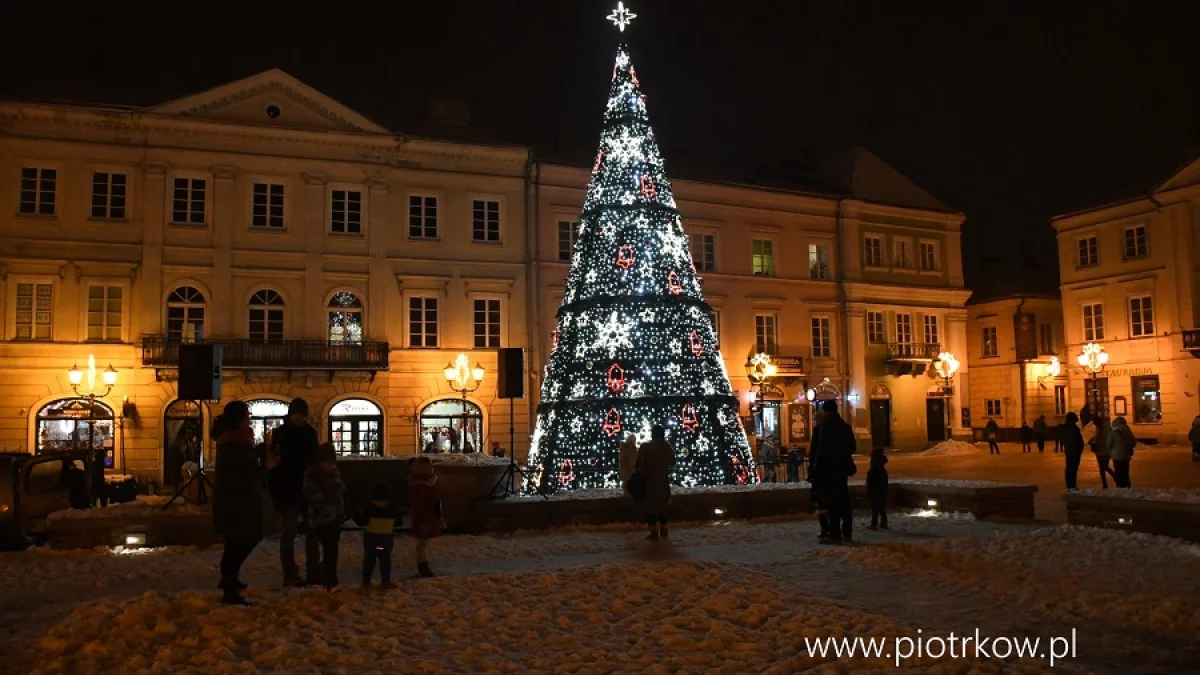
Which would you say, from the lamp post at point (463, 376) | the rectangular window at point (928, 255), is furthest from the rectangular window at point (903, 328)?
the lamp post at point (463, 376)

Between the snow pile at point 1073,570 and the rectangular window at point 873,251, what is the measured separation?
99.9 feet

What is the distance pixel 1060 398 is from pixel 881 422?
40.8ft

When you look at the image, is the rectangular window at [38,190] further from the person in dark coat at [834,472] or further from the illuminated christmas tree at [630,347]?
the person in dark coat at [834,472]

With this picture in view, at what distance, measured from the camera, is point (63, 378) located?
92.5 feet

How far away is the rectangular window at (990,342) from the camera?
5050cm

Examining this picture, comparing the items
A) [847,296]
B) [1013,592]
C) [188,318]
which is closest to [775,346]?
[847,296]

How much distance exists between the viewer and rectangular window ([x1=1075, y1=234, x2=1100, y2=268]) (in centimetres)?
4466

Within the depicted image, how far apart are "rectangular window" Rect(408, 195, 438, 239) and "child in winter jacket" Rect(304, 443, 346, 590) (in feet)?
77.7

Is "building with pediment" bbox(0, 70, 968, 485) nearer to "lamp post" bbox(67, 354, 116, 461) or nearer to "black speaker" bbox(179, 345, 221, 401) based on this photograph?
"lamp post" bbox(67, 354, 116, 461)

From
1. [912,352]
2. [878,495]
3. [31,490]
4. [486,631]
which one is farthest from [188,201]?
[912,352]

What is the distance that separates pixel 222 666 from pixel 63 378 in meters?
25.1

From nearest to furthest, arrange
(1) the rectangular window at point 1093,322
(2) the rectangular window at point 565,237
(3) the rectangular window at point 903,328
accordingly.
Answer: (2) the rectangular window at point 565,237, (3) the rectangular window at point 903,328, (1) the rectangular window at point 1093,322

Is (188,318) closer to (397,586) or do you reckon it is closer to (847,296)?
(397,586)

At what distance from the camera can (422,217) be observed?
32.7m
